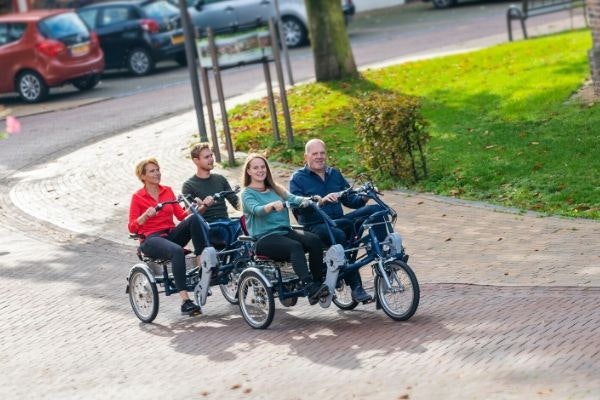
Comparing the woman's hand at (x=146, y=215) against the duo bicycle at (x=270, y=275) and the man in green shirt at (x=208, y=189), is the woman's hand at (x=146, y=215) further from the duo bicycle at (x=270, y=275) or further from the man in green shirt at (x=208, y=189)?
the man in green shirt at (x=208, y=189)

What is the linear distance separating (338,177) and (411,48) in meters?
17.9

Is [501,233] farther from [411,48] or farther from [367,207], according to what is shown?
[411,48]

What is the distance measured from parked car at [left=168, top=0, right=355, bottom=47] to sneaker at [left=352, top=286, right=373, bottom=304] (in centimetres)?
2215

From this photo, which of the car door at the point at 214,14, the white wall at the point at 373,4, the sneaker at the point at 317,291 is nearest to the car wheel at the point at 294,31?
Result: the car door at the point at 214,14

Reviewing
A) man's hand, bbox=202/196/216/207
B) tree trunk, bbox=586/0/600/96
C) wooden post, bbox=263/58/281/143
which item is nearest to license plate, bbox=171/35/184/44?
wooden post, bbox=263/58/281/143

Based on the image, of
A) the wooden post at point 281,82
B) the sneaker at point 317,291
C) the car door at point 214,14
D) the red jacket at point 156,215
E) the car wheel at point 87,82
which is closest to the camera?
the sneaker at point 317,291

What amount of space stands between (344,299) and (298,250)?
2.52 ft

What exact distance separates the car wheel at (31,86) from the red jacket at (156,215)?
15.5 metres

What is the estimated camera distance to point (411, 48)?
28.7m

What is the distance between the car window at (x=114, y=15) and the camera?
3100 centimetres

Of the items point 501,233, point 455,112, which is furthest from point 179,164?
point 501,233

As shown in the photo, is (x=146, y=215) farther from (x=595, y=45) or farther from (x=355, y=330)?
(x=595, y=45)

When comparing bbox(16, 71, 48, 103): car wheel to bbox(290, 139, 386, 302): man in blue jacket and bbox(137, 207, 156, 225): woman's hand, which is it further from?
bbox(290, 139, 386, 302): man in blue jacket

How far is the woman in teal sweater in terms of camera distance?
1052 centimetres
